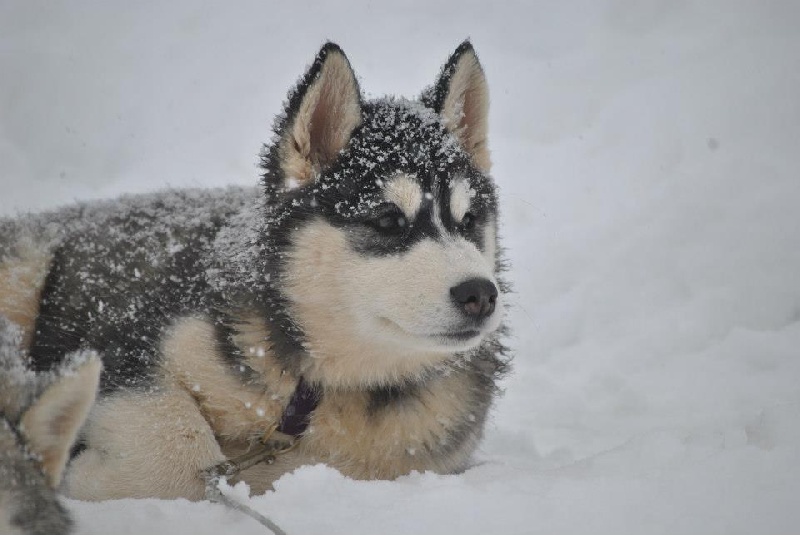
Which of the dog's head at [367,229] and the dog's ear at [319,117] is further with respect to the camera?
the dog's ear at [319,117]

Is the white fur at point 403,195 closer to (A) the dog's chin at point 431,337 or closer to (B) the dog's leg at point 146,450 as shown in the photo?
(A) the dog's chin at point 431,337

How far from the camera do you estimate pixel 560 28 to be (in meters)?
10.4

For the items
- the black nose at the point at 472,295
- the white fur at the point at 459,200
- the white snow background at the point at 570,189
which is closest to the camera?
the white snow background at the point at 570,189

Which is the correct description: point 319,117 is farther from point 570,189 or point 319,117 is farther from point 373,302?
point 570,189

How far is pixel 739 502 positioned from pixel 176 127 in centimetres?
736

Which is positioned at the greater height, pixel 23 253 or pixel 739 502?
pixel 23 253

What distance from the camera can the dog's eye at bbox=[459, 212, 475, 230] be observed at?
13.9 ft

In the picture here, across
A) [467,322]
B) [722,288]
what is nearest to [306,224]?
[467,322]

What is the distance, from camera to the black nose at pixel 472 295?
366cm

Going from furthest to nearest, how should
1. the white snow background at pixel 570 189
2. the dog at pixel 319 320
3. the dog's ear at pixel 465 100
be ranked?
the dog's ear at pixel 465 100 < the dog at pixel 319 320 < the white snow background at pixel 570 189

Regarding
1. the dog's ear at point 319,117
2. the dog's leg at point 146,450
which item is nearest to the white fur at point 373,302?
the dog's ear at point 319,117

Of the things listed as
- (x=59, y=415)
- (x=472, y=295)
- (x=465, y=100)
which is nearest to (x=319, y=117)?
(x=465, y=100)

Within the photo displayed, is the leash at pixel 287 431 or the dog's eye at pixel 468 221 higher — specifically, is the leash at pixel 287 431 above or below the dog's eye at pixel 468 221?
below

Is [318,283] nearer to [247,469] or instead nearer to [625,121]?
[247,469]
